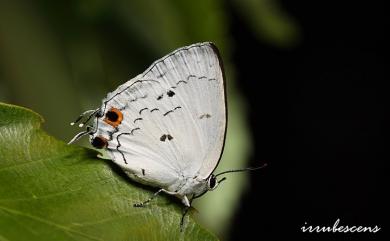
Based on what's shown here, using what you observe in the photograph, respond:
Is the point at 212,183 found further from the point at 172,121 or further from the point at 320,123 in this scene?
the point at 320,123

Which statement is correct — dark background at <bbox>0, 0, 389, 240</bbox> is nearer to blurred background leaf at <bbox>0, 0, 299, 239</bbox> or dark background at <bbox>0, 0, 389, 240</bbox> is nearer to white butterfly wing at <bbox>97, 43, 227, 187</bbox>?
blurred background leaf at <bbox>0, 0, 299, 239</bbox>

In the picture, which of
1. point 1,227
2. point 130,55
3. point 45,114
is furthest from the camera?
point 130,55

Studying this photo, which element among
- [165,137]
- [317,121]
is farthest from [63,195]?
[317,121]

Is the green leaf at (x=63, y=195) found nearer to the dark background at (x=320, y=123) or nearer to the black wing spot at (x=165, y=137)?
the black wing spot at (x=165, y=137)

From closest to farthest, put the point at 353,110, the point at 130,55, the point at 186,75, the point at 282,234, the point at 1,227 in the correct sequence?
the point at 1,227
the point at 186,75
the point at 130,55
the point at 282,234
the point at 353,110

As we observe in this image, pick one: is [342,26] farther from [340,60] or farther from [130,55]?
[130,55]

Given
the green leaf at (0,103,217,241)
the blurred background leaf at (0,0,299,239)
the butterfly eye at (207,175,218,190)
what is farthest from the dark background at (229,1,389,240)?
the green leaf at (0,103,217,241)

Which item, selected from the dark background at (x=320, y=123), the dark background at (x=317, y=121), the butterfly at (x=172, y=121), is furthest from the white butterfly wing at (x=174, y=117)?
the dark background at (x=320, y=123)

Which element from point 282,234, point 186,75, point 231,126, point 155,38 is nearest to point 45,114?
point 155,38
